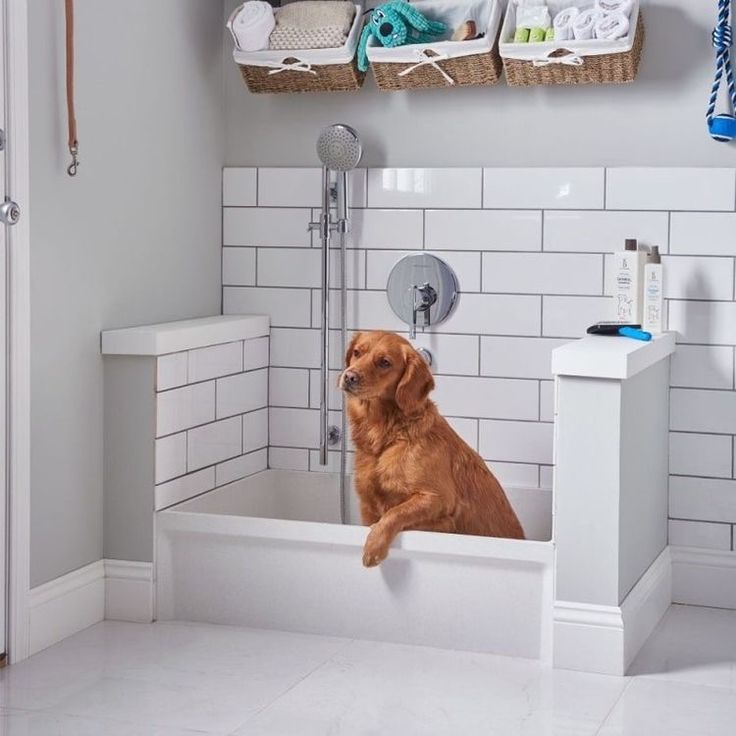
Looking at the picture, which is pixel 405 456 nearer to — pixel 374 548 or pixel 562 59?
pixel 374 548

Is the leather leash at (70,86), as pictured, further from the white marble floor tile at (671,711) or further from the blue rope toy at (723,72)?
the white marble floor tile at (671,711)

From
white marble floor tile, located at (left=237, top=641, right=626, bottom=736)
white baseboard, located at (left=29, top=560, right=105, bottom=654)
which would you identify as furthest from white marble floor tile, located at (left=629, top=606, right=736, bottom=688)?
white baseboard, located at (left=29, top=560, right=105, bottom=654)

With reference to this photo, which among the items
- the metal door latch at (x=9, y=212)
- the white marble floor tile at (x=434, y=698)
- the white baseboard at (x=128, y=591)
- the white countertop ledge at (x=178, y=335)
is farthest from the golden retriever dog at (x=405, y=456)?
the metal door latch at (x=9, y=212)

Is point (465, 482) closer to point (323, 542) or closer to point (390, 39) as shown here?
point (323, 542)

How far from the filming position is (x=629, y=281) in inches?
121

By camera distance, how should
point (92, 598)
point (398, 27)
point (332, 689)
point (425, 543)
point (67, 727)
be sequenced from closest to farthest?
1. point (67, 727)
2. point (332, 689)
3. point (425, 543)
4. point (92, 598)
5. point (398, 27)

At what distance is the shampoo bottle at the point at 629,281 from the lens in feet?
10.0

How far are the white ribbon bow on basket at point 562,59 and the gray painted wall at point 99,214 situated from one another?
95 centimetres

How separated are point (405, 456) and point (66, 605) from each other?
2.79ft

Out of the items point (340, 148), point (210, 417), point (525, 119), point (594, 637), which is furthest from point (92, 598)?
point (525, 119)

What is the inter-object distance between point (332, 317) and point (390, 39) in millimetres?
773

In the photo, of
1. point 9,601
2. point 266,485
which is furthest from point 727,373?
point 9,601

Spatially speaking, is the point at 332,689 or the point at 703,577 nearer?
the point at 332,689

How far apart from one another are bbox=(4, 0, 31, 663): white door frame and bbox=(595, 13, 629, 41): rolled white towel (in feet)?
4.34
